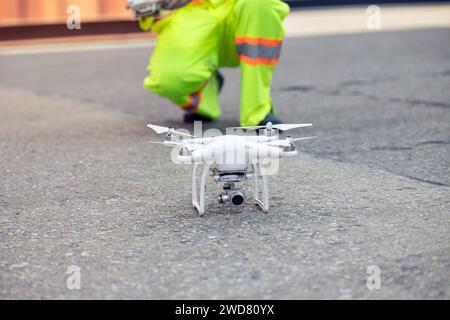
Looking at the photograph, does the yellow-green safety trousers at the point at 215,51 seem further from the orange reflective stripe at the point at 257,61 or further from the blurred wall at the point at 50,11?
the blurred wall at the point at 50,11

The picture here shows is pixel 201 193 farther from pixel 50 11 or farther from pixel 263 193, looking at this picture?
pixel 50 11

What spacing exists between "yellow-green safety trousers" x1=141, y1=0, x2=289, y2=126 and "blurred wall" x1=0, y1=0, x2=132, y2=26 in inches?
230

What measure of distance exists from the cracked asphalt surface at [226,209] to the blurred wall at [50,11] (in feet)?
13.3

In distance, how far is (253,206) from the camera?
3.55 meters

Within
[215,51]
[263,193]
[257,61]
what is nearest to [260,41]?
[257,61]

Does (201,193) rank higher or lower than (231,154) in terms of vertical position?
lower

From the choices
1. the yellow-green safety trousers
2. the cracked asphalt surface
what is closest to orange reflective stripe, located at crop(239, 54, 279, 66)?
the yellow-green safety trousers

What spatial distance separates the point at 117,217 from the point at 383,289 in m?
1.28

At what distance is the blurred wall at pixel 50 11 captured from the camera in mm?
10719

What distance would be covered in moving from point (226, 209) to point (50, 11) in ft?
26.0

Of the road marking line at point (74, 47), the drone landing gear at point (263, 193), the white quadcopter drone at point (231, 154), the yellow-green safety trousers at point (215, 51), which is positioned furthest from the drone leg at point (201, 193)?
the road marking line at point (74, 47)

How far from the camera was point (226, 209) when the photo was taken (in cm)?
351
